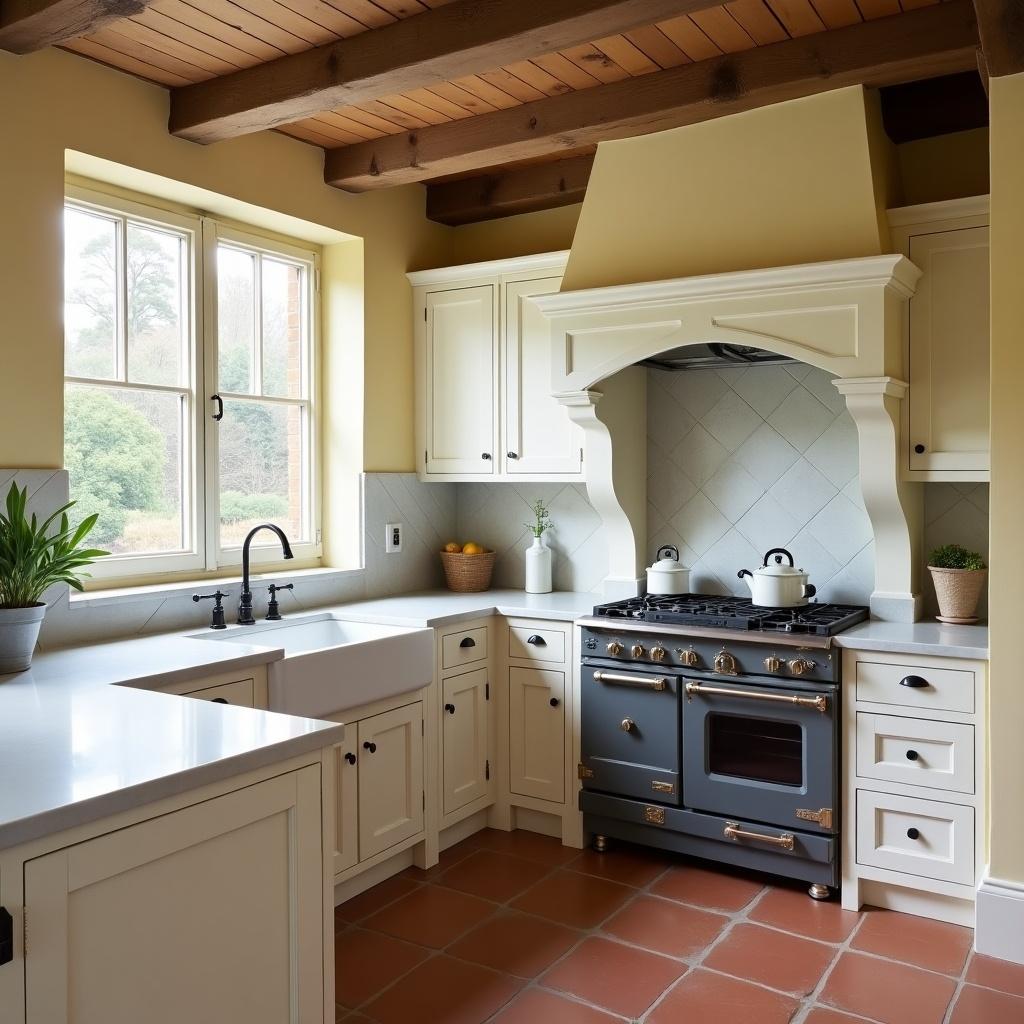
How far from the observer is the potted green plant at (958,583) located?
3252 millimetres

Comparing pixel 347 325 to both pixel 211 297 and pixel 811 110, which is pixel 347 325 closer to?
pixel 211 297

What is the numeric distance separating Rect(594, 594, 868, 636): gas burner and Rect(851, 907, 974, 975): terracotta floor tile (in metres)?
0.91

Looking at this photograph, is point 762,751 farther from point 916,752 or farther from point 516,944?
point 516,944

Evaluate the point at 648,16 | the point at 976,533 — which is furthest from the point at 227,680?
the point at 976,533

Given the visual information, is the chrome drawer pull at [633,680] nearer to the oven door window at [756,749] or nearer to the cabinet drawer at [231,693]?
the oven door window at [756,749]

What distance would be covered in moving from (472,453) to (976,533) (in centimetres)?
199

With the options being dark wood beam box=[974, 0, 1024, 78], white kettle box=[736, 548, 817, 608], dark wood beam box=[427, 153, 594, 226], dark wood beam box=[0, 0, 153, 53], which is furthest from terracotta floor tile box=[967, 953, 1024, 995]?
dark wood beam box=[0, 0, 153, 53]

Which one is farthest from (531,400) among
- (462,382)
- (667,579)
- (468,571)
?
(667,579)

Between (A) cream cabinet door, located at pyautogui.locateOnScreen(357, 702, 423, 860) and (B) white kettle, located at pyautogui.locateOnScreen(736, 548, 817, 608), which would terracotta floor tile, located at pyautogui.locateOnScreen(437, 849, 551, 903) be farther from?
(B) white kettle, located at pyautogui.locateOnScreen(736, 548, 817, 608)

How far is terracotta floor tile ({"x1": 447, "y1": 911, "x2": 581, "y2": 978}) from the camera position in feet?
9.20

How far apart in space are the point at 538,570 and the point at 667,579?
1.99 ft

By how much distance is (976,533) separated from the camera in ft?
11.3

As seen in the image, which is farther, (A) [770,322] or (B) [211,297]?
(B) [211,297]

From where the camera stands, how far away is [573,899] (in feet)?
10.6
